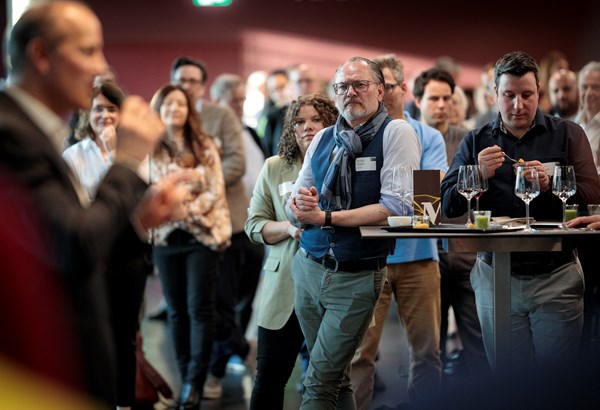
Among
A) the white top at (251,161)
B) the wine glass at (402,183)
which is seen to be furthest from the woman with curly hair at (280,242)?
the white top at (251,161)

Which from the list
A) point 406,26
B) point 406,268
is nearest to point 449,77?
point 406,268

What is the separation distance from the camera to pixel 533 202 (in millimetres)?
3680

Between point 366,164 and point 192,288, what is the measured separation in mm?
1821

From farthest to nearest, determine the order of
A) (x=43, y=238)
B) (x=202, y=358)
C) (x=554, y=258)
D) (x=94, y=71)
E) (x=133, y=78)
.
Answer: (x=133, y=78), (x=202, y=358), (x=554, y=258), (x=94, y=71), (x=43, y=238)

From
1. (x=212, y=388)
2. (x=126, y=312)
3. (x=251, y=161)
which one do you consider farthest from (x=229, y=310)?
(x=126, y=312)

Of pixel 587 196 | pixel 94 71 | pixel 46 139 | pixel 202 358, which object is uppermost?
pixel 94 71

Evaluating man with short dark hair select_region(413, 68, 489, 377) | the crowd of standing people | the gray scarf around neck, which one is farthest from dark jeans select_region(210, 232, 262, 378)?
the gray scarf around neck

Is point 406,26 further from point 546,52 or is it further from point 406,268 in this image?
point 406,268

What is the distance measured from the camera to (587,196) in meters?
3.52

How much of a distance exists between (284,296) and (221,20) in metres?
10.4

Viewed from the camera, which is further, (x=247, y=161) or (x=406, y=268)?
(x=247, y=161)

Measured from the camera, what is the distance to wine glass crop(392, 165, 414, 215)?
3264 mm

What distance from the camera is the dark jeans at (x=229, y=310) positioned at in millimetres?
5551

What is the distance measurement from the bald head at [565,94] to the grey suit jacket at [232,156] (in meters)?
2.16
